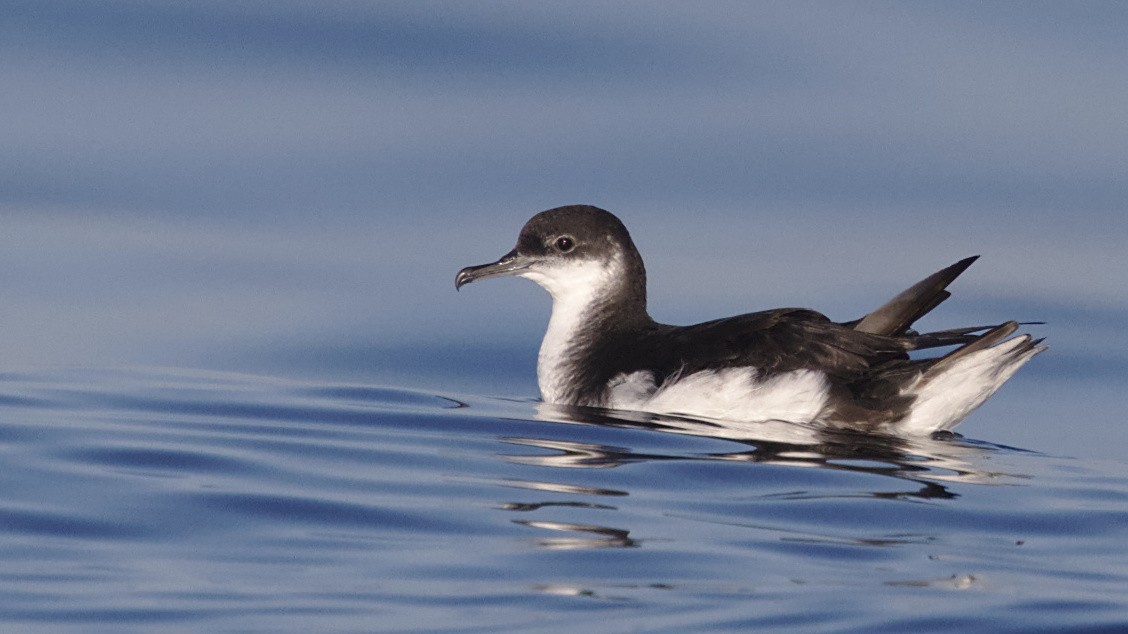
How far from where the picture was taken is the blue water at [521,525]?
14.8 ft

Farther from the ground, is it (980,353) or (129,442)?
(980,353)

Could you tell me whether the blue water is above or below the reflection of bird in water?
below

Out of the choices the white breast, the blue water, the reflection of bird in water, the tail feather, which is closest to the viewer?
the blue water

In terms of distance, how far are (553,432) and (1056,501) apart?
2.16 meters

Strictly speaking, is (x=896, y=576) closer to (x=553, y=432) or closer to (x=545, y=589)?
(x=545, y=589)

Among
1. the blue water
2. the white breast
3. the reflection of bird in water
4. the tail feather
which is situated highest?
the tail feather

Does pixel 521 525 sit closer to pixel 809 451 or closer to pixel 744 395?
pixel 809 451

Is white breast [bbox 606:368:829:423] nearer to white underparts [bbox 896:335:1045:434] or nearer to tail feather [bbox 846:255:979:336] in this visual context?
white underparts [bbox 896:335:1045:434]

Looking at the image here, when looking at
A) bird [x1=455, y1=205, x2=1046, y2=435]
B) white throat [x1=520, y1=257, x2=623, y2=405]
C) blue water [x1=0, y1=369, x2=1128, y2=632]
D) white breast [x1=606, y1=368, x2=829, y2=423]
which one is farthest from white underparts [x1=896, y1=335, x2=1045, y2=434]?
white throat [x1=520, y1=257, x2=623, y2=405]

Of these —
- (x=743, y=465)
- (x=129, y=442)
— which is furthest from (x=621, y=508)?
(x=129, y=442)

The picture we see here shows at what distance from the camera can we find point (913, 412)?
8.02m

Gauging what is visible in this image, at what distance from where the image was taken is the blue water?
4516 millimetres

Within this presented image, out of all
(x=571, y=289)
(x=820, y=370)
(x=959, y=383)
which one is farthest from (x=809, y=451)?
(x=571, y=289)

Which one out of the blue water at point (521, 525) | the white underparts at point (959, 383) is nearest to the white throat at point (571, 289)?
the blue water at point (521, 525)
